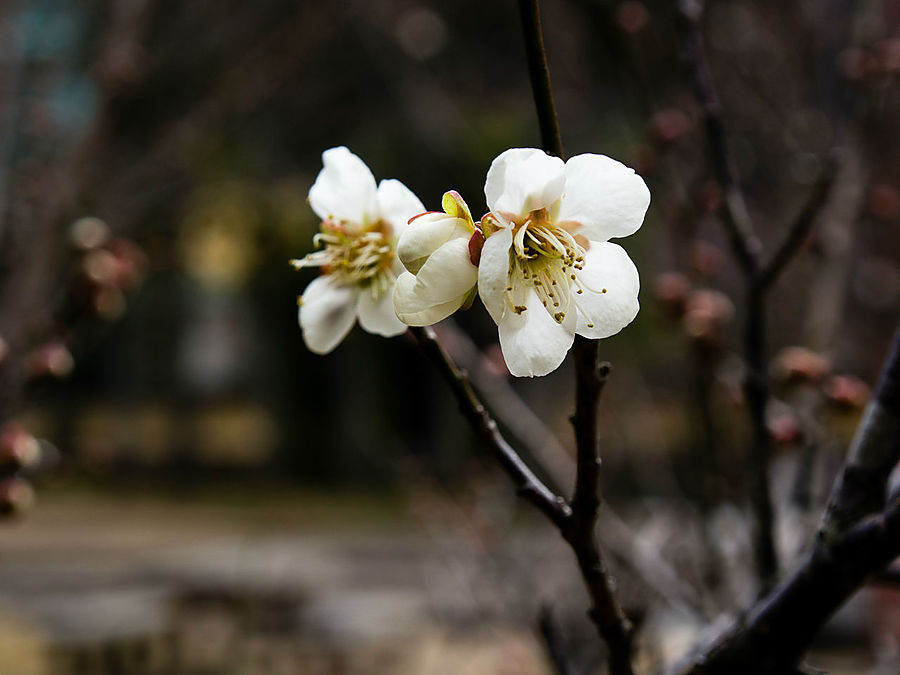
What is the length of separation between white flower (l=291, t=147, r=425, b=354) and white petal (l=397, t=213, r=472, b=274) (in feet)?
0.40

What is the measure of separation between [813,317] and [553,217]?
1135 millimetres

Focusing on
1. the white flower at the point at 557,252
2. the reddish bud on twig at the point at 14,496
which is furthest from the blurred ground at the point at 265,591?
the reddish bud on twig at the point at 14,496

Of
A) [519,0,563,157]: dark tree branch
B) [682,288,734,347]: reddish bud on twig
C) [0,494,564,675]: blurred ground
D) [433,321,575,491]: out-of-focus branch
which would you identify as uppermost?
[519,0,563,157]: dark tree branch

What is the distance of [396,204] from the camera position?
2.15 ft

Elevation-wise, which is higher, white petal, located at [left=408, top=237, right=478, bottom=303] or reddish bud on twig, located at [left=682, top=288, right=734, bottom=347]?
white petal, located at [left=408, top=237, right=478, bottom=303]

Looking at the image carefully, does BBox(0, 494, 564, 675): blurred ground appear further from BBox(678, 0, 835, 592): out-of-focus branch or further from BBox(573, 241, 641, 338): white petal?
BBox(573, 241, 641, 338): white petal

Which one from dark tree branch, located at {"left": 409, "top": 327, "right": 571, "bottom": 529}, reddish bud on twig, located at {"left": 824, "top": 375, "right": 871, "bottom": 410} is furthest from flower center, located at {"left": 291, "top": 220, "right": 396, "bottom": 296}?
reddish bud on twig, located at {"left": 824, "top": 375, "right": 871, "bottom": 410}

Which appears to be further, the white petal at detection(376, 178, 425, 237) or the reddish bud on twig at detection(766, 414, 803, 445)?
the reddish bud on twig at detection(766, 414, 803, 445)

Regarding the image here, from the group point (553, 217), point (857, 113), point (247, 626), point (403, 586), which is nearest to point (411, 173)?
point (403, 586)

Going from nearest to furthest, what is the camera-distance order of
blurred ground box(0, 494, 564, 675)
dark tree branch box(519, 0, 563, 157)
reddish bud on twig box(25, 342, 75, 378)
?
1. dark tree branch box(519, 0, 563, 157)
2. reddish bud on twig box(25, 342, 75, 378)
3. blurred ground box(0, 494, 564, 675)

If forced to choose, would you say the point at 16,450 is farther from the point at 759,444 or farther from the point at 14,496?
the point at 759,444

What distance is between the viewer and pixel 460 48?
417cm

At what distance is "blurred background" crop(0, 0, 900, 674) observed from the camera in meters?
1.45

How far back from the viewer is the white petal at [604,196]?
0.53 meters
